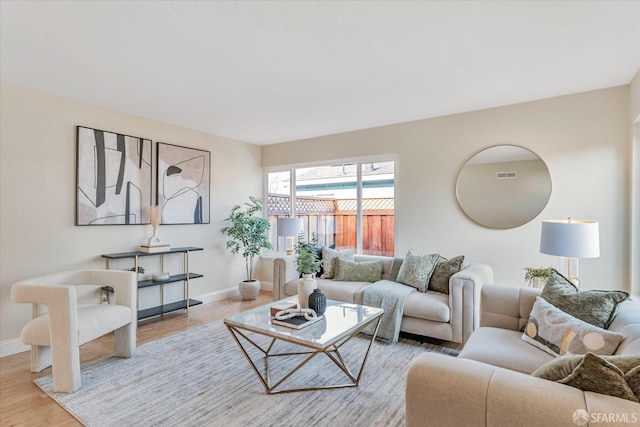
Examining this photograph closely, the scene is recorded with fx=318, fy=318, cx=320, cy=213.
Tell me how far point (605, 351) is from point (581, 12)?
1.86m

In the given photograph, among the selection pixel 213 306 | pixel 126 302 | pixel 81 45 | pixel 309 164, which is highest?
pixel 81 45

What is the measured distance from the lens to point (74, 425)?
1900mm

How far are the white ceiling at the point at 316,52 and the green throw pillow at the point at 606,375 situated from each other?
5.93 feet

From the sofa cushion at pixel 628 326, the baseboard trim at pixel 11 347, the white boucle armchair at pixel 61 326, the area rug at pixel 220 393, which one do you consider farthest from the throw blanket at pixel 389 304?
the baseboard trim at pixel 11 347

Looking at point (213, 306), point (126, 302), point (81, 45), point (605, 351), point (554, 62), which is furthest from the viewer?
point (213, 306)

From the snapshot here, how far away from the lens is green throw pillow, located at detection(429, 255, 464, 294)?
3238 mm

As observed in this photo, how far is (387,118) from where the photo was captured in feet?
12.9

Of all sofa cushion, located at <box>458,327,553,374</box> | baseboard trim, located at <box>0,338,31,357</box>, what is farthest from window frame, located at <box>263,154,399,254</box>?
baseboard trim, located at <box>0,338,31,357</box>

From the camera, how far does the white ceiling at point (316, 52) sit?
184cm

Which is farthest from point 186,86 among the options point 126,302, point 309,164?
point 309,164

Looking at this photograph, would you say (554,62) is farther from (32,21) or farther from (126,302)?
(126,302)

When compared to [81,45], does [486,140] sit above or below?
below

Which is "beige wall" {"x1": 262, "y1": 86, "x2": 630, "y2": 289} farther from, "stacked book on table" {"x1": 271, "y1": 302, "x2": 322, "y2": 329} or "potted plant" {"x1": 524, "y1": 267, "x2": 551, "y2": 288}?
"stacked book on table" {"x1": 271, "y1": 302, "x2": 322, "y2": 329}

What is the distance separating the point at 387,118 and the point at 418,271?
6.19ft
